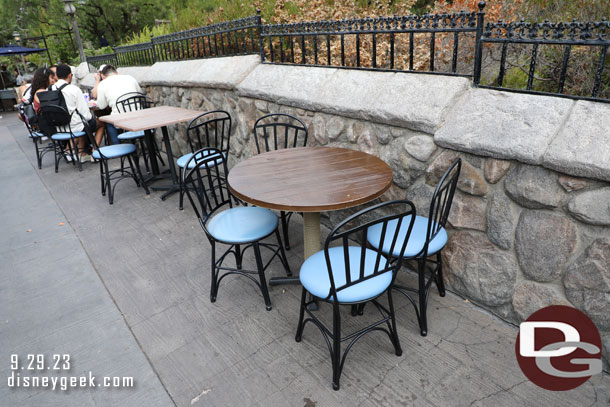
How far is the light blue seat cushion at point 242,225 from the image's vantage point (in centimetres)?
252

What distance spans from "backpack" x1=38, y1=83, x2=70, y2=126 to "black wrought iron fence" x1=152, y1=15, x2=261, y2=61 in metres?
1.53

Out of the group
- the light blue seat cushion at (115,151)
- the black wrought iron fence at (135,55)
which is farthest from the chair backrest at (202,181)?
the black wrought iron fence at (135,55)

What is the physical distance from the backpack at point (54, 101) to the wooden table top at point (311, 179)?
4.11m

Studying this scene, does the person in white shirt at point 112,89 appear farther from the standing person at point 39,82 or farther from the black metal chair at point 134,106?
the standing person at point 39,82

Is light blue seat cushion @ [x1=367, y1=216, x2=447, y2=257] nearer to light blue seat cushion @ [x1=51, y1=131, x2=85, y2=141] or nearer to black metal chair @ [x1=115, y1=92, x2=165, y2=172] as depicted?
black metal chair @ [x1=115, y1=92, x2=165, y2=172]

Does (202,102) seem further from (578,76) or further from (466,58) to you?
(578,76)

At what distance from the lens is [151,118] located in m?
4.64

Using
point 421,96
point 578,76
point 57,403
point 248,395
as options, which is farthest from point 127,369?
point 578,76

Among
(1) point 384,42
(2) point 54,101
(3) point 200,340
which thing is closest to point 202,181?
(3) point 200,340

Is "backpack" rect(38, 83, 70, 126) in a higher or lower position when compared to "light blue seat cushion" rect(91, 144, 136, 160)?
higher

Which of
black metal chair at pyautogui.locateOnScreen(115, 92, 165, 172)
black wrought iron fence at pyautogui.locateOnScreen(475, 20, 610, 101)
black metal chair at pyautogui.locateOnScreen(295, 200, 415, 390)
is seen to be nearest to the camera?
black metal chair at pyautogui.locateOnScreen(295, 200, 415, 390)

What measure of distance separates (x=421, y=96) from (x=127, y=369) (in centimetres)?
251

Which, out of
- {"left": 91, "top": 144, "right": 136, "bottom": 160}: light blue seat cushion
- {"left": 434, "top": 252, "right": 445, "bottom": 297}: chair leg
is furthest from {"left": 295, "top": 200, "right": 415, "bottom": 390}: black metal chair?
{"left": 91, "top": 144, "right": 136, "bottom": 160}: light blue seat cushion

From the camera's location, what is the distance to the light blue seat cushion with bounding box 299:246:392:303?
1917 mm
